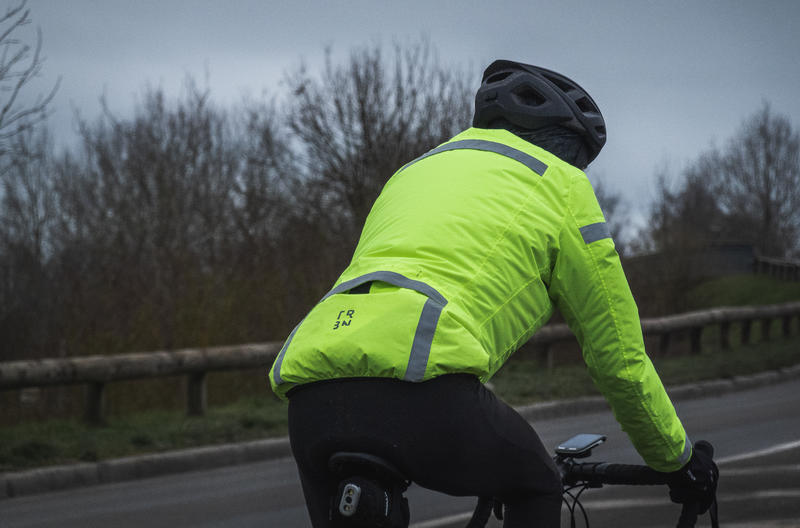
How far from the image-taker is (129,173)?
31125 mm

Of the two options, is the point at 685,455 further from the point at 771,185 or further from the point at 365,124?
the point at 771,185

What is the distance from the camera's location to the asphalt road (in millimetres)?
6043

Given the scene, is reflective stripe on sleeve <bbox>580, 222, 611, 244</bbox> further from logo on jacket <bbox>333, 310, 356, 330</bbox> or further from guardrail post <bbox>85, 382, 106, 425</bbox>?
guardrail post <bbox>85, 382, 106, 425</bbox>

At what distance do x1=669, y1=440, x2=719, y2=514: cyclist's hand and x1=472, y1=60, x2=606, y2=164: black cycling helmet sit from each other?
0.81 meters

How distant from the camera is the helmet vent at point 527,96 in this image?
2443 mm

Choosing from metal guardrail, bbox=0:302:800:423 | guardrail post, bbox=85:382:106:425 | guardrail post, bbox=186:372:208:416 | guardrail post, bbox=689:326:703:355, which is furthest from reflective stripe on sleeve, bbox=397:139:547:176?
guardrail post, bbox=689:326:703:355

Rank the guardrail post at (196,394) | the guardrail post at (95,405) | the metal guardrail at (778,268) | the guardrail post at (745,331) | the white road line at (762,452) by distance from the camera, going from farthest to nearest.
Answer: the metal guardrail at (778,268) → the guardrail post at (745,331) → the guardrail post at (196,394) → the guardrail post at (95,405) → the white road line at (762,452)

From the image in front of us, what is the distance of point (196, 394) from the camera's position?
10.7m

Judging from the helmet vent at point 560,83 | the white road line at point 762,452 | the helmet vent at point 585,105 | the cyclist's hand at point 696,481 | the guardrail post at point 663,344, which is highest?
the helmet vent at point 560,83

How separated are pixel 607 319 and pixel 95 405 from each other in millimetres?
8659

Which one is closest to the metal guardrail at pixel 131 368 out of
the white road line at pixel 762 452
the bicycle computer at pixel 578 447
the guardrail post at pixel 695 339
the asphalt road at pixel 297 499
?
the asphalt road at pixel 297 499

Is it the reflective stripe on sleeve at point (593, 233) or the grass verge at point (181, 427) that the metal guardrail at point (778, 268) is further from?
the reflective stripe on sleeve at point (593, 233)

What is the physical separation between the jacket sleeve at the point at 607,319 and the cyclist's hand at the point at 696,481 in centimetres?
10

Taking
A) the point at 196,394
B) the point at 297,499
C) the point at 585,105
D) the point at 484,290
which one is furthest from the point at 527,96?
the point at 196,394
